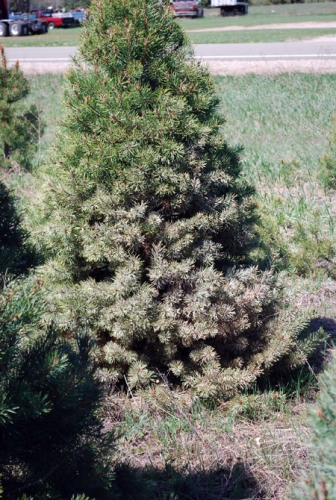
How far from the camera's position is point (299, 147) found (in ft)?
30.0

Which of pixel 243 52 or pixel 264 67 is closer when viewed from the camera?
pixel 264 67

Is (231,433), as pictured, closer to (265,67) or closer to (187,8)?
(265,67)

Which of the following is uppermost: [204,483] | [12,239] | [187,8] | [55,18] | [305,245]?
[187,8]

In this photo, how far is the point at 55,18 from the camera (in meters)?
44.3

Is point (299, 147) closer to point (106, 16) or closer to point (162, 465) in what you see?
point (106, 16)

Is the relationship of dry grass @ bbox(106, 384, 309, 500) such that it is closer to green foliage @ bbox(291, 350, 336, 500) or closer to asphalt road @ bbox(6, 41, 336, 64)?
green foliage @ bbox(291, 350, 336, 500)

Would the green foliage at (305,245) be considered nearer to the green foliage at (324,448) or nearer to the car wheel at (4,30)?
the green foliage at (324,448)

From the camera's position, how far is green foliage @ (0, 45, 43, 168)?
24.7 feet

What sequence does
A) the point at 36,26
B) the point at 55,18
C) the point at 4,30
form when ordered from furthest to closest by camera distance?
the point at 55,18, the point at 36,26, the point at 4,30

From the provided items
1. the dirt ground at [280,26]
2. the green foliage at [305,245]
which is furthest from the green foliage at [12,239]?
the dirt ground at [280,26]

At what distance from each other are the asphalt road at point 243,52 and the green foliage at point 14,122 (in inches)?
427

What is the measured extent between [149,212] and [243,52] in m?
19.2

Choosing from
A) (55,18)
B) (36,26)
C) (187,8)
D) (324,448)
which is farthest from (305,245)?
(187,8)

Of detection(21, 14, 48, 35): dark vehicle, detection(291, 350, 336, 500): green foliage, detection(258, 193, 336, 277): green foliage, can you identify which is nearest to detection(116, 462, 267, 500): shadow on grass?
detection(291, 350, 336, 500): green foliage
